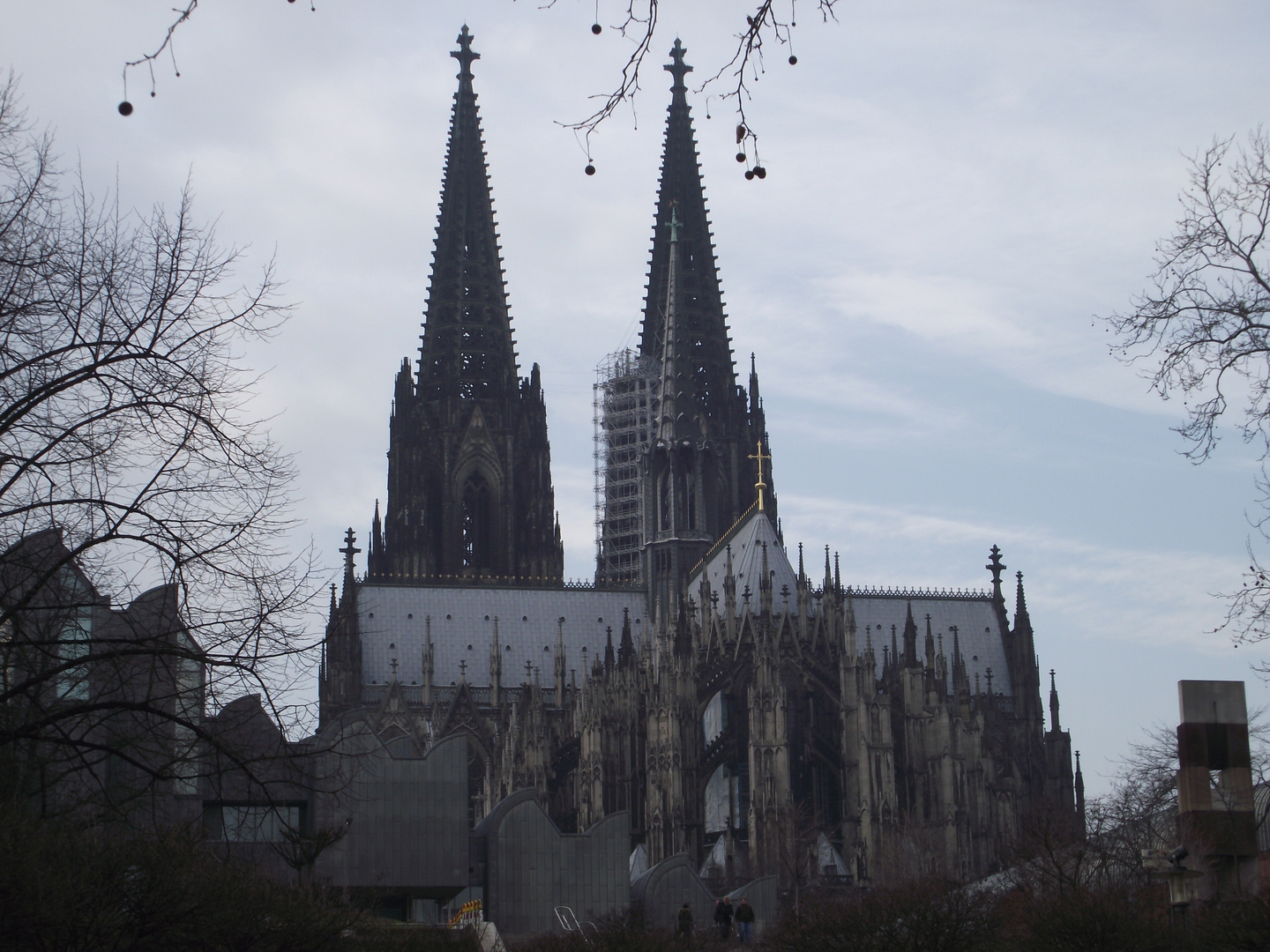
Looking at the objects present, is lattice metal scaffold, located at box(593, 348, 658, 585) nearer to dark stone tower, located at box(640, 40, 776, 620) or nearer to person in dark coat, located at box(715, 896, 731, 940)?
dark stone tower, located at box(640, 40, 776, 620)

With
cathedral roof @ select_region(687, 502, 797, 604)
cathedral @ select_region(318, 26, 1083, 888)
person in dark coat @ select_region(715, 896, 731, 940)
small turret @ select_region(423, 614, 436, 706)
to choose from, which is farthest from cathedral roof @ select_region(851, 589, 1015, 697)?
person in dark coat @ select_region(715, 896, 731, 940)

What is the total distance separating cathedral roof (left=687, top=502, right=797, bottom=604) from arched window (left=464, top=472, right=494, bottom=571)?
16070mm

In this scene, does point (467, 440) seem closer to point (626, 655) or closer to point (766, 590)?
point (626, 655)

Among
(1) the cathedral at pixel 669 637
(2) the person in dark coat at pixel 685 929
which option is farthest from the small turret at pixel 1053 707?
(2) the person in dark coat at pixel 685 929

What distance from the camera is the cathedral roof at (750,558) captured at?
238 feet

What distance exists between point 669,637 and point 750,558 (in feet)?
32.4

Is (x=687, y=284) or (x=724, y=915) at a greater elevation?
(x=687, y=284)

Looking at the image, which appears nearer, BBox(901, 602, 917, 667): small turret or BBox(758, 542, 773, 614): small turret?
BBox(758, 542, 773, 614): small turret

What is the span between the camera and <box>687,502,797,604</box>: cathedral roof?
72625mm

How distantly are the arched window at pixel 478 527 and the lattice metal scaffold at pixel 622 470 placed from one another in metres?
14.1

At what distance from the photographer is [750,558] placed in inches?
2916

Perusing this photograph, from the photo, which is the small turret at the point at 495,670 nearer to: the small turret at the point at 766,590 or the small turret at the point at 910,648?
the small turret at the point at 766,590

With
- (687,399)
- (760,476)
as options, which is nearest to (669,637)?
(760,476)

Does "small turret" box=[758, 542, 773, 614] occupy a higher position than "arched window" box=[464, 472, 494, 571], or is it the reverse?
"arched window" box=[464, 472, 494, 571]
